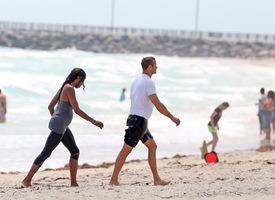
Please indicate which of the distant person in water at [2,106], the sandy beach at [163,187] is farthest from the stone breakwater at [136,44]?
the sandy beach at [163,187]

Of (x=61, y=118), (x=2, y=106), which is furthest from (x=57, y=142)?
(x=2, y=106)

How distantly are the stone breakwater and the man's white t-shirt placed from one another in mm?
73462

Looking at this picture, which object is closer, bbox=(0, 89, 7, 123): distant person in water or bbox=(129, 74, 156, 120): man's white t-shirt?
bbox=(129, 74, 156, 120): man's white t-shirt

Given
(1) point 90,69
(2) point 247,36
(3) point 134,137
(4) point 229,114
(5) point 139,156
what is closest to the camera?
(3) point 134,137

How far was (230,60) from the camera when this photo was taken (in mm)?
79688

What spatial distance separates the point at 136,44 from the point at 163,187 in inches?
3131

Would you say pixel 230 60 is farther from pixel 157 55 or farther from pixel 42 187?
pixel 42 187

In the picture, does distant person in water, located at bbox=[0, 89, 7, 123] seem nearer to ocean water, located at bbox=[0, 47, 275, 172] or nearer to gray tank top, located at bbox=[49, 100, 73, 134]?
ocean water, located at bbox=[0, 47, 275, 172]

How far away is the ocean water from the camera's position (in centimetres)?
1666

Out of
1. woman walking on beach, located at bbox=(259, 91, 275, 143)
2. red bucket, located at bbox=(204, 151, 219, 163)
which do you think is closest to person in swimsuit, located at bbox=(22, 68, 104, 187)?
red bucket, located at bbox=(204, 151, 219, 163)

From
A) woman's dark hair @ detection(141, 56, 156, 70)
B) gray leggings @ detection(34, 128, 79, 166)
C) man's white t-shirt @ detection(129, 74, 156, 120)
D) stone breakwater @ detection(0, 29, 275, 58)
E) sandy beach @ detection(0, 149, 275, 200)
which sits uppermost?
stone breakwater @ detection(0, 29, 275, 58)

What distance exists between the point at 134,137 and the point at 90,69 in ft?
167

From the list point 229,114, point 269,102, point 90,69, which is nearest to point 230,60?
point 90,69

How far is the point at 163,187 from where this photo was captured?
28.0 feet
